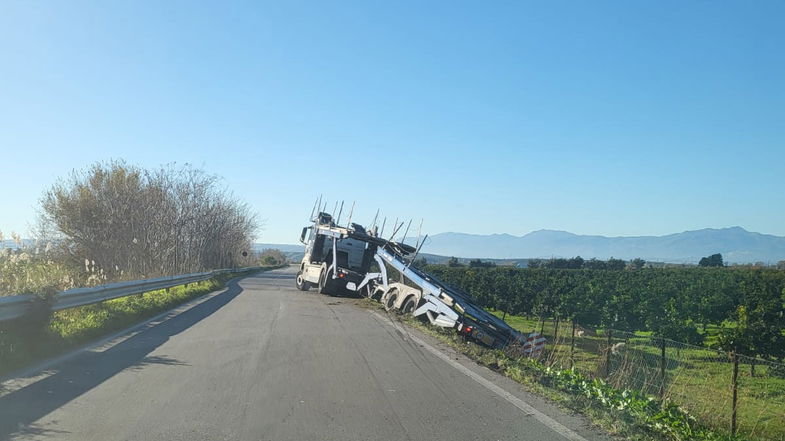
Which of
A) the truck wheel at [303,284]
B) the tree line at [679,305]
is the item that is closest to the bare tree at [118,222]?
the truck wheel at [303,284]

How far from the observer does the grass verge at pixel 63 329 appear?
8.60m

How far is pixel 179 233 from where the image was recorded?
114ft

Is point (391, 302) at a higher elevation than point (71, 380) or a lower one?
higher

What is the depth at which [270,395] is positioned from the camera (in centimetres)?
710

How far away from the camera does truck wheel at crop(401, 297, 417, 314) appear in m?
17.4

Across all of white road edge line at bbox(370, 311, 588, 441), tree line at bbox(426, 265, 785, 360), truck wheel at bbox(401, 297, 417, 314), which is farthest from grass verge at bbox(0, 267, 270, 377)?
tree line at bbox(426, 265, 785, 360)

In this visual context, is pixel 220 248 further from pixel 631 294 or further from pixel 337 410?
pixel 337 410

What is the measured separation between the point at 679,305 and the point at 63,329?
80.6 feet

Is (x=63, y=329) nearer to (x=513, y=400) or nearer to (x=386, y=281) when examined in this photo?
(x=513, y=400)

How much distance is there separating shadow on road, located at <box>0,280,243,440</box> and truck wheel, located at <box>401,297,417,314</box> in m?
7.01

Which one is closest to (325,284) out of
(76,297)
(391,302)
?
(391,302)

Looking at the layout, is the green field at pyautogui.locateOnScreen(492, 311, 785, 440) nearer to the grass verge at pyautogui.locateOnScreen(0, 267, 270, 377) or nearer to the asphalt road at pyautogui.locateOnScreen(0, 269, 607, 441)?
the asphalt road at pyautogui.locateOnScreen(0, 269, 607, 441)

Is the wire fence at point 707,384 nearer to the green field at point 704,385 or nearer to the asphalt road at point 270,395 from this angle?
the green field at point 704,385

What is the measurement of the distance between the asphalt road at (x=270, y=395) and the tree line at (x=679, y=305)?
9747mm
